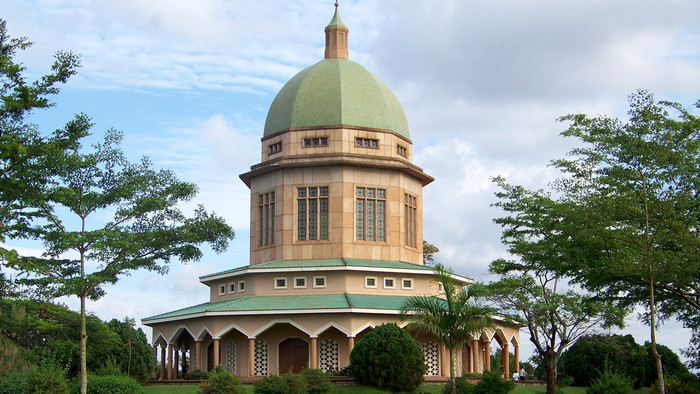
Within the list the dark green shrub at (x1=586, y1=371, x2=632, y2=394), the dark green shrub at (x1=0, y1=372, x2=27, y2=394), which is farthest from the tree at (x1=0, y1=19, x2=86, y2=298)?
the dark green shrub at (x1=586, y1=371, x2=632, y2=394)

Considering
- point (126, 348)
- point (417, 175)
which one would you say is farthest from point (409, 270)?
point (126, 348)

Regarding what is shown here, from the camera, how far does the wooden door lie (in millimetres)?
45938

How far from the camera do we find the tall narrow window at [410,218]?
5288 centimetres

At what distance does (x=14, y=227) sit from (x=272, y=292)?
43.7ft

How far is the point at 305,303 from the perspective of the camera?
44688mm

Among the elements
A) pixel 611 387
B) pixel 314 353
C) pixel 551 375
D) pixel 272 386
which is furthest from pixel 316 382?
pixel 611 387

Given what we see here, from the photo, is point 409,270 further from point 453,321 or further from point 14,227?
point 14,227

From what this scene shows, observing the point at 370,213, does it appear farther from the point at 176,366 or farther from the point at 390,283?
the point at 176,366

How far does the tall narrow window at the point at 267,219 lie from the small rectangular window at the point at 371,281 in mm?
6876

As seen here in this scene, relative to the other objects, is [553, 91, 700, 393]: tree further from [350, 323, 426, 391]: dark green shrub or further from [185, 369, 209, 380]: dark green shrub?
[185, 369, 209, 380]: dark green shrub

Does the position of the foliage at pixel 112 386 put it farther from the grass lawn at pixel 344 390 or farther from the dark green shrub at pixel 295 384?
the dark green shrub at pixel 295 384

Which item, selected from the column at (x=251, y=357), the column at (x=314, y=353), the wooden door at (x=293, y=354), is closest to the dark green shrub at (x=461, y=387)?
the column at (x=314, y=353)

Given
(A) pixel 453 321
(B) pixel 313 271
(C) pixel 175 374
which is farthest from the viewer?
(C) pixel 175 374

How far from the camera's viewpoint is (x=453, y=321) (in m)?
35.8
